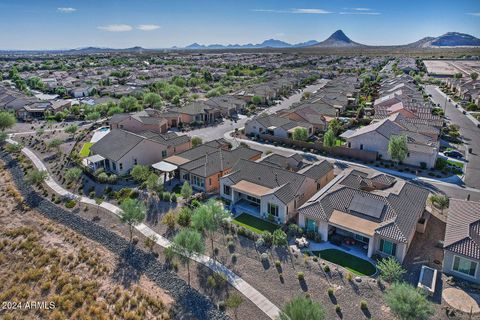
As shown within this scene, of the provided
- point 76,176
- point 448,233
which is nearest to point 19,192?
point 76,176

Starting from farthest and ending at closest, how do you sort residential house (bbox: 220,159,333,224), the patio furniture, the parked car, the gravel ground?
the parked car < residential house (bbox: 220,159,333,224) < the patio furniture < the gravel ground

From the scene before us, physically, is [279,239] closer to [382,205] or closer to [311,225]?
[311,225]

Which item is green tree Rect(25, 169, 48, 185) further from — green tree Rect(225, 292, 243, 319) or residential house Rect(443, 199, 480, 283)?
residential house Rect(443, 199, 480, 283)

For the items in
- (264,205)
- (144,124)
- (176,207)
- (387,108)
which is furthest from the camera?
(387,108)

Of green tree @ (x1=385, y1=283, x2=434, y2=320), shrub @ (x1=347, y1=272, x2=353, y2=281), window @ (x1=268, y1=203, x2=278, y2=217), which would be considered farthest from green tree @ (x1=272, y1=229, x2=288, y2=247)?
green tree @ (x1=385, y1=283, x2=434, y2=320)

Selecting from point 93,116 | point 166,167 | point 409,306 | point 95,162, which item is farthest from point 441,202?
point 93,116

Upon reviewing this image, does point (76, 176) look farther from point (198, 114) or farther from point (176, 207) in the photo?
point (198, 114)
